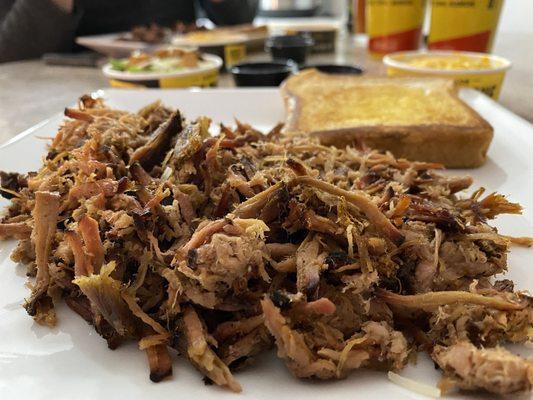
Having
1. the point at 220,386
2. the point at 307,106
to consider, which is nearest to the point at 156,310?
the point at 220,386

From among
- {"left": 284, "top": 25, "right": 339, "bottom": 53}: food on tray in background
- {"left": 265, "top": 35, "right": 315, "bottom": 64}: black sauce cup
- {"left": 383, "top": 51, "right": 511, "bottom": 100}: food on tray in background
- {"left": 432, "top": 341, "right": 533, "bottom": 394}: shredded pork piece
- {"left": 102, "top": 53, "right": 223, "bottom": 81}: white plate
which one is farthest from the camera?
{"left": 284, "top": 25, "right": 339, "bottom": 53}: food on tray in background

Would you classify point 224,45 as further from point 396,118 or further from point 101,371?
point 101,371

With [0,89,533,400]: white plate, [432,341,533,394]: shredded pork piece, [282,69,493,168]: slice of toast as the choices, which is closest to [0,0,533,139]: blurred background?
[282,69,493,168]: slice of toast

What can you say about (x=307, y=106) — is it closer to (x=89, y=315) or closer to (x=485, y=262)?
(x=485, y=262)

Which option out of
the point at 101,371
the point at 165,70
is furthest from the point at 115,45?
the point at 101,371

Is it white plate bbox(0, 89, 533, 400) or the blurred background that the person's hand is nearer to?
the blurred background

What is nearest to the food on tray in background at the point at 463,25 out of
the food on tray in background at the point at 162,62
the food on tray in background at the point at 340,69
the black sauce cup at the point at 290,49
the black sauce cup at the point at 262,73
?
the food on tray in background at the point at 340,69

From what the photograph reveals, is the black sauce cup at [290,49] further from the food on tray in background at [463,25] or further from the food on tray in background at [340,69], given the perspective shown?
the food on tray in background at [463,25]
